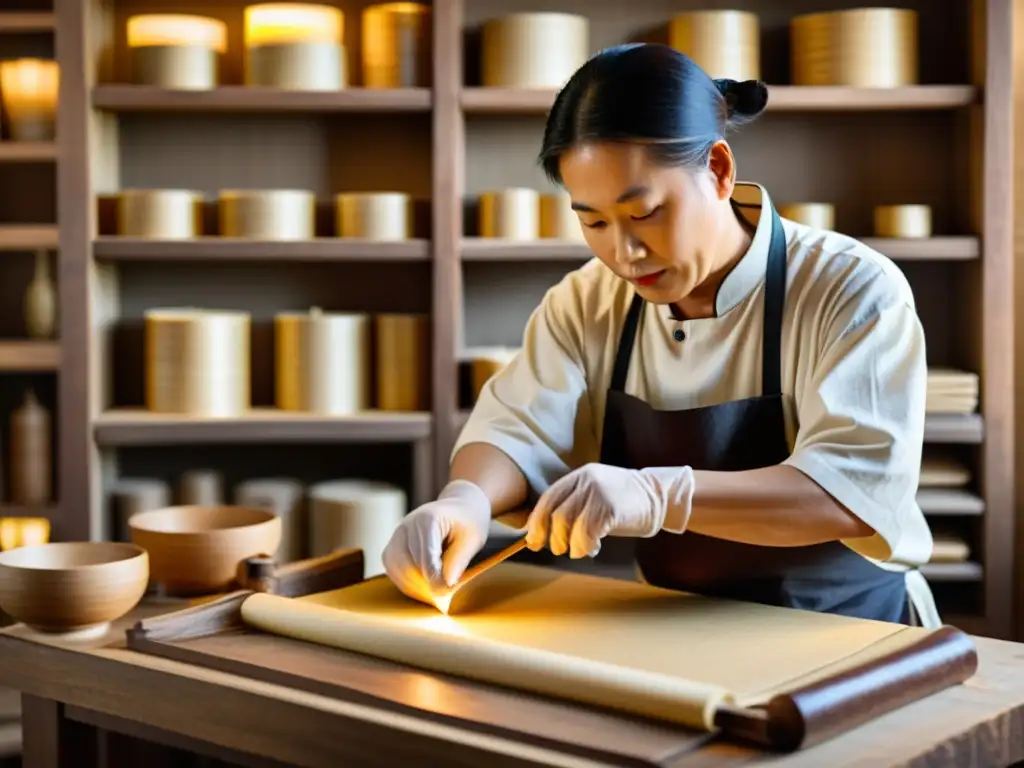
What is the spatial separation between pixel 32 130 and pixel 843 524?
8.86 ft

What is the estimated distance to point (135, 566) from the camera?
6.05 feet

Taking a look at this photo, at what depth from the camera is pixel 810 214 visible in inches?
141

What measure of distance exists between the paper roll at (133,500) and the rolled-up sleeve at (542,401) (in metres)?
1.66

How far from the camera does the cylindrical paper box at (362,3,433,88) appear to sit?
3.68m

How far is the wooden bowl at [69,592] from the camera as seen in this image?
1.77 m

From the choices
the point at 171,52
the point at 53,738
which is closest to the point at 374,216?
the point at 171,52

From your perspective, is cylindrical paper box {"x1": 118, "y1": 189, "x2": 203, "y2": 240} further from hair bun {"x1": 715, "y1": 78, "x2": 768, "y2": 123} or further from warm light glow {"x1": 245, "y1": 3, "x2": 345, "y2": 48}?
hair bun {"x1": 715, "y1": 78, "x2": 768, "y2": 123}

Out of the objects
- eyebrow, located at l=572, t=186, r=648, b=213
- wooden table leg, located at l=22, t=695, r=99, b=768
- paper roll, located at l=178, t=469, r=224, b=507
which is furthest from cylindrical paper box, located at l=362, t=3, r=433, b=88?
wooden table leg, located at l=22, t=695, r=99, b=768

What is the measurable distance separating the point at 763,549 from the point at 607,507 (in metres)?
0.42

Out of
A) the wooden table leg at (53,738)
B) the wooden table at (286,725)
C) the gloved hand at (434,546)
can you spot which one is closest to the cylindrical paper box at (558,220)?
the gloved hand at (434,546)

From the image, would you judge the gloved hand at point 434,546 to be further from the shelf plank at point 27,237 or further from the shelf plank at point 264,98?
the shelf plank at point 27,237

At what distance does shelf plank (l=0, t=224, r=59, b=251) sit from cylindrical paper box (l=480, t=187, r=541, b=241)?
119 cm

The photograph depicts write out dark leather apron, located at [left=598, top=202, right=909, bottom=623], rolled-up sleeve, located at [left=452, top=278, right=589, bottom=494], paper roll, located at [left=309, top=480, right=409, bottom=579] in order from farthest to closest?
paper roll, located at [left=309, top=480, right=409, bottom=579]
rolled-up sleeve, located at [left=452, top=278, right=589, bottom=494]
dark leather apron, located at [left=598, top=202, right=909, bottom=623]

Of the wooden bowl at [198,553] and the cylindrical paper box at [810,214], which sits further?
the cylindrical paper box at [810,214]
